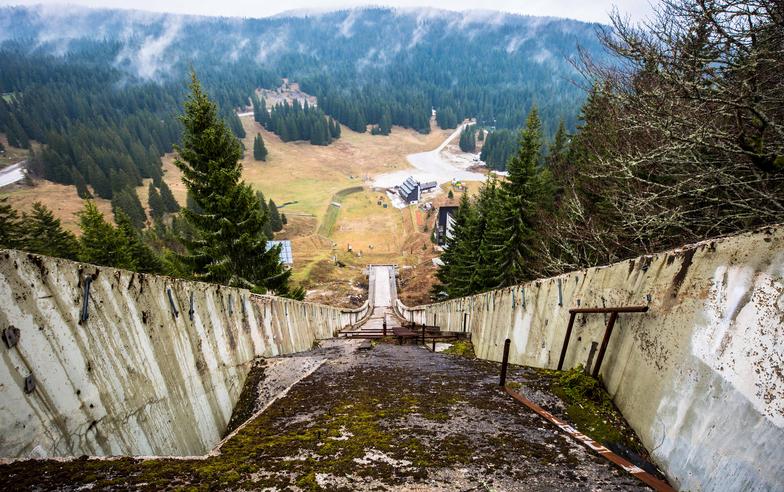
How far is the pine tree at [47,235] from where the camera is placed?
28.6 meters

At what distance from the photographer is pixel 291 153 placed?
12775cm

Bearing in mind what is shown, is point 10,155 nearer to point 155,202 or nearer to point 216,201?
point 155,202

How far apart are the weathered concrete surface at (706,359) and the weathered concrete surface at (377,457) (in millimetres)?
715

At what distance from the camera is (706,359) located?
2.62 meters

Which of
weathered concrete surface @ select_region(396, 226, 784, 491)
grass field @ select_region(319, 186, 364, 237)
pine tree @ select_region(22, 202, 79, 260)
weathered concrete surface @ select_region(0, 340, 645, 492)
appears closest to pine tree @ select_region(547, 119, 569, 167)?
weathered concrete surface @ select_region(396, 226, 784, 491)

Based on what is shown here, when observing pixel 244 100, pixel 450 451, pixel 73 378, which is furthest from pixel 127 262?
pixel 244 100

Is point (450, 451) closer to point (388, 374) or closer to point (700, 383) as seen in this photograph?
point (700, 383)

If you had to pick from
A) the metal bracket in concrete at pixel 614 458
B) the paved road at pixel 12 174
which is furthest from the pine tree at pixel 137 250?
the paved road at pixel 12 174

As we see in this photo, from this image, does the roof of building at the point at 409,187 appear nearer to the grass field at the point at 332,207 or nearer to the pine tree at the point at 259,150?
the grass field at the point at 332,207

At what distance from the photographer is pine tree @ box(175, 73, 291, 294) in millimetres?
14164

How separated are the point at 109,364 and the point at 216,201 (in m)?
13.1

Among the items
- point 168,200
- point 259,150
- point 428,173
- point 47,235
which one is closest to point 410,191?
point 428,173

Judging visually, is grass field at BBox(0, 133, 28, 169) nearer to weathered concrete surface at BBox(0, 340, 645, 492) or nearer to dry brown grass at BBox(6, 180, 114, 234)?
dry brown grass at BBox(6, 180, 114, 234)

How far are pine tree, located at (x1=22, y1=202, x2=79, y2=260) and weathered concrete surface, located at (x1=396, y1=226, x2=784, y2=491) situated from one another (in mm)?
36517
